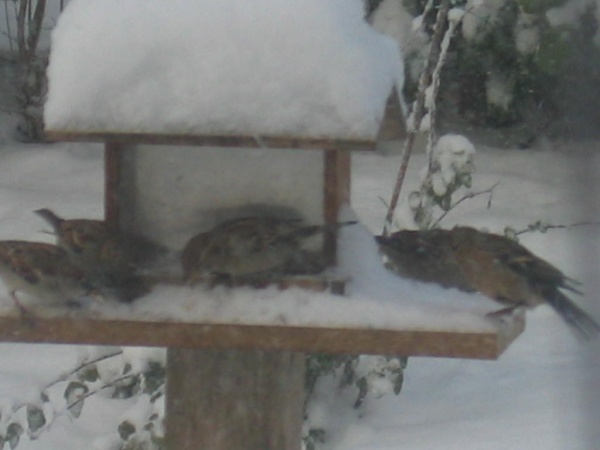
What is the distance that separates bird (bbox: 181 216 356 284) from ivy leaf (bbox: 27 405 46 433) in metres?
1.48

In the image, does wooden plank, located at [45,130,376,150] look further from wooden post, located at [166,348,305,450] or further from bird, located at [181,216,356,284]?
wooden post, located at [166,348,305,450]

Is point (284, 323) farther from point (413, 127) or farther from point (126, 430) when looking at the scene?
point (413, 127)

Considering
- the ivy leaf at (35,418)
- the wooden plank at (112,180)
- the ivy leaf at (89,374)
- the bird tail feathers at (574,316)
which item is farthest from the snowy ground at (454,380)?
Answer: the wooden plank at (112,180)

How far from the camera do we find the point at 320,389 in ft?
13.6

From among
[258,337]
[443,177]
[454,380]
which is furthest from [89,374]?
[258,337]

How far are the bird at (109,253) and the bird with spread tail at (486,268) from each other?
0.50 meters

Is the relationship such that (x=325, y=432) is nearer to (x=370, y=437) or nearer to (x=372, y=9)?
(x=370, y=437)

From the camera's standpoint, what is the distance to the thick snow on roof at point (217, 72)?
1987mm

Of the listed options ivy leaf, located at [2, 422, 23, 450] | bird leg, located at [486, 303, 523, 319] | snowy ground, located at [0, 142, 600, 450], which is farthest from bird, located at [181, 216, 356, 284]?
ivy leaf, located at [2, 422, 23, 450]

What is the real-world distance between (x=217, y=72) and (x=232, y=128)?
109mm

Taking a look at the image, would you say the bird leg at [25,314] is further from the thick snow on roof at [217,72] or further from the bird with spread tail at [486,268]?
the bird with spread tail at [486,268]

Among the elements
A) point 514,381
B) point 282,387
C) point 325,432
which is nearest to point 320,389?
point 325,432

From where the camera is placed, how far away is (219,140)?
6.56 ft

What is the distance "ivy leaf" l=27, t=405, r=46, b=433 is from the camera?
11.6ft
